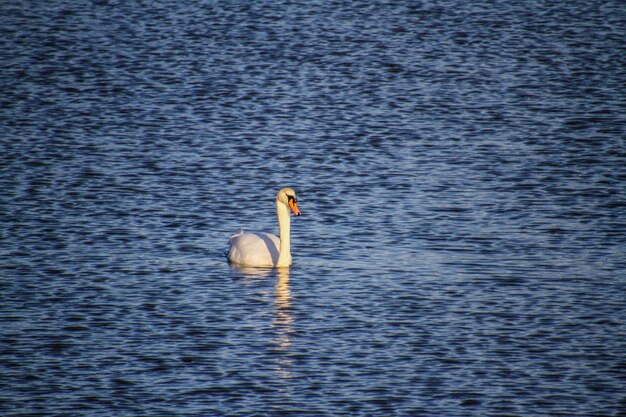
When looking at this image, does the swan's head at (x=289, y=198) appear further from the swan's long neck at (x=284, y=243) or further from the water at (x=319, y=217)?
the water at (x=319, y=217)

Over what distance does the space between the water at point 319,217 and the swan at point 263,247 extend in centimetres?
22

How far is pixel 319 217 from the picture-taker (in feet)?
69.6

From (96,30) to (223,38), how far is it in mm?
3926

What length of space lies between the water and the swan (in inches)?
8.8

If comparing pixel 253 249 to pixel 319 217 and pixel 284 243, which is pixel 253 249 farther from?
pixel 319 217

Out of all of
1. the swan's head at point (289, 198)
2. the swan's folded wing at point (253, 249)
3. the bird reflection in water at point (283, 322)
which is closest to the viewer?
the bird reflection in water at point (283, 322)

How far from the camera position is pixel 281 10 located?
42.7m

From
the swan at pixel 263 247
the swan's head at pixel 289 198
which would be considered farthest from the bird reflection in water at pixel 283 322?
the swan's head at pixel 289 198

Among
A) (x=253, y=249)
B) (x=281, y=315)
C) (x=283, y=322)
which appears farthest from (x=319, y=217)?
(x=283, y=322)

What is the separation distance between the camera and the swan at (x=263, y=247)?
18594 mm

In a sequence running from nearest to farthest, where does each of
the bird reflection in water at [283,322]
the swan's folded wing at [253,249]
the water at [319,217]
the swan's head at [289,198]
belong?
the water at [319,217]
the bird reflection in water at [283,322]
the swan's folded wing at [253,249]
the swan's head at [289,198]

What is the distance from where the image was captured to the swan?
61.0ft

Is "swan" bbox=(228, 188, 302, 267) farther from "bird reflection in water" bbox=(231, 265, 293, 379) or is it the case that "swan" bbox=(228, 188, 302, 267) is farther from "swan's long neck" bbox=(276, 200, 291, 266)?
"bird reflection in water" bbox=(231, 265, 293, 379)

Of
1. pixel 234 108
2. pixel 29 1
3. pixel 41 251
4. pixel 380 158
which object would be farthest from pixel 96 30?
pixel 41 251
